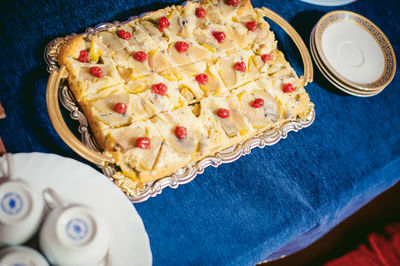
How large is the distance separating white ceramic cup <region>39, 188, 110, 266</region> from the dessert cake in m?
0.36

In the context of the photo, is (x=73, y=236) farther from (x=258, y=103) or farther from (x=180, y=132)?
(x=258, y=103)

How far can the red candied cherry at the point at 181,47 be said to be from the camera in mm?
1523

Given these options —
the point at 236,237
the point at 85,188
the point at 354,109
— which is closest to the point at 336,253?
the point at 354,109

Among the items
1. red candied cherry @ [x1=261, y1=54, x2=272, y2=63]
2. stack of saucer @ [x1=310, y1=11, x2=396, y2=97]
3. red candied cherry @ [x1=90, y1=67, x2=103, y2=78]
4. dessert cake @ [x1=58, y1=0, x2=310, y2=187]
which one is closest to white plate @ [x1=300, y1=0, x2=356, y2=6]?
stack of saucer @ [x1=310, y1=11, x2=396, y2=97]

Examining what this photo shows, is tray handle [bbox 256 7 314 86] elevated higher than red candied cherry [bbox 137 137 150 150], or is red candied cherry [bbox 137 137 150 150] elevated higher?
tray handle [bbox 256 7 314 86]

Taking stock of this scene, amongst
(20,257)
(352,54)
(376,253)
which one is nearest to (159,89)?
(20,257)

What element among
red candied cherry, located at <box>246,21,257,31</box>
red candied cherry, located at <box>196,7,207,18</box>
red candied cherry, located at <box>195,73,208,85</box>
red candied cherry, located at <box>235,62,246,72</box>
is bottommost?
red candied cherry, located at <box>195,73,208,85</box>

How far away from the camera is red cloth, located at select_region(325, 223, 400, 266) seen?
2336 millimetres

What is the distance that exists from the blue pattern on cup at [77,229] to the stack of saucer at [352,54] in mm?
1568

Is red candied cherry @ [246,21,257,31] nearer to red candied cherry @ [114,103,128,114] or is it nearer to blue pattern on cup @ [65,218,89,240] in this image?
red candied cherry @ [114,103,128,114]

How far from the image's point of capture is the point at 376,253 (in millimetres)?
2375

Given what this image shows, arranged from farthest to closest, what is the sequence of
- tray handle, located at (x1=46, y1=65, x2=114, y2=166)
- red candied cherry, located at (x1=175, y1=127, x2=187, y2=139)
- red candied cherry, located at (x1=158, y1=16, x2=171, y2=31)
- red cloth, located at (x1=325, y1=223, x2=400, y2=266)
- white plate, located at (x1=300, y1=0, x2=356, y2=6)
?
red cloth, located at (x1=325, y1=223, x2=400, y2=266)
white plate, located at (x1=300, y1=0, x2=356, y2=6)
red candied cherry, located at (x1=158, y1=16, x2=171, y2=31)
red candied cherry, located at (x1=175, y1=127, x2=187, y2=139)
tray handle, located at (x1=46, y1=65, x2=114, y2=166)

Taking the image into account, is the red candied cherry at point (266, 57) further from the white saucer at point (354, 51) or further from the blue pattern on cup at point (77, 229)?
the blue pattern on cup at point (77, 229)

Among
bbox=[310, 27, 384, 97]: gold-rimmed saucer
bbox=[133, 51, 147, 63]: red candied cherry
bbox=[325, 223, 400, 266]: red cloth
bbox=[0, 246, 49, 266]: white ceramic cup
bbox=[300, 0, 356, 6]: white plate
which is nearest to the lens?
bbox=[0, 246, 49, 266]: white ceramic cup
